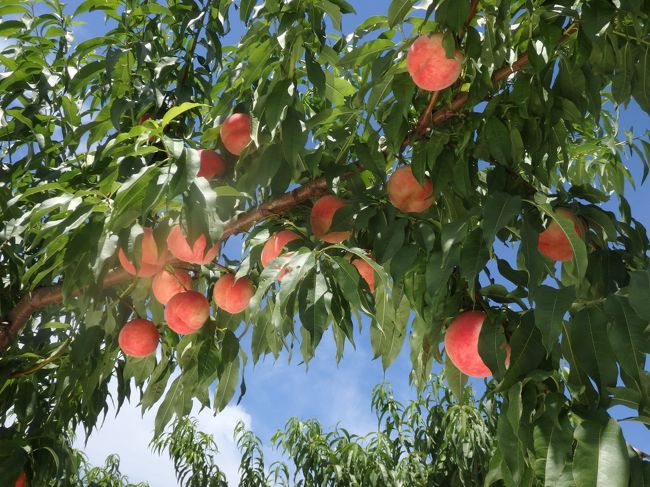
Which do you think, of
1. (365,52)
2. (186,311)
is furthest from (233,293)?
(365,52)

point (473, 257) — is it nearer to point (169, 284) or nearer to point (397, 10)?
point (397, 10)

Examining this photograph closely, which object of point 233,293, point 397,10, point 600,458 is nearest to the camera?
point 600,458

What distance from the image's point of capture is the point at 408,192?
1.17 metres

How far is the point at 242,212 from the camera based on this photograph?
1.27 meters

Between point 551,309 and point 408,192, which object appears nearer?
point 551,309

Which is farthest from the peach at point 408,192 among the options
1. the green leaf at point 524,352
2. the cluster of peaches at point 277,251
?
the green leaf at point 524,352

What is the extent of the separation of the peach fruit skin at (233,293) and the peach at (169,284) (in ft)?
0.29

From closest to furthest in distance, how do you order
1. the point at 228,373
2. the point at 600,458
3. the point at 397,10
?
the point at 600,458 < the point at 397,10 < the point at 228,373

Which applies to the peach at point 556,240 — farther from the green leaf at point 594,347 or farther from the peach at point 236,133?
the peach at point 236,133

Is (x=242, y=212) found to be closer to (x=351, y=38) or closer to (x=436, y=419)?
(x=351, y=38)

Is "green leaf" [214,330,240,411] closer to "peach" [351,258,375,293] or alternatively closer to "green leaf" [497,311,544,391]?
"peach" [351,258,375,293]

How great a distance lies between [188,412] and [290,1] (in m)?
0.82

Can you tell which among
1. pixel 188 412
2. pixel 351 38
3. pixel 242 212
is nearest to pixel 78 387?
pixel 188 412

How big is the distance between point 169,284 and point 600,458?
2.91 feet
